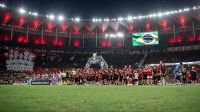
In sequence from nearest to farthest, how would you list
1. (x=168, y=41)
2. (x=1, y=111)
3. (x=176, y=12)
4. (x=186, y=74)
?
(x=1, y=111), (x=186, y=74), (x=176, y=12), (x=168, y=41)

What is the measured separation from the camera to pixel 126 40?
67.8 metres

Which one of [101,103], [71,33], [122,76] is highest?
[71,33]

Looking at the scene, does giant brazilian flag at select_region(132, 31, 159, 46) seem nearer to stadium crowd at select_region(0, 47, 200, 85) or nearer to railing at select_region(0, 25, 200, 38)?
stadium crowd at select_region(0, 47, 200, 85)

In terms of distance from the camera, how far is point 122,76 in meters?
25.9

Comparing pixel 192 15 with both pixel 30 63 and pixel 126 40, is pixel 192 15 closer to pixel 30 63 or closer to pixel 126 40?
pixel 126 40

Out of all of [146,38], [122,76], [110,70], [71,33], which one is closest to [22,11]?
[71,33]

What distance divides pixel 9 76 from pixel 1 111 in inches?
1714

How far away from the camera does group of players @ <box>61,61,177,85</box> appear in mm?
22188

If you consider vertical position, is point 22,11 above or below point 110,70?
above

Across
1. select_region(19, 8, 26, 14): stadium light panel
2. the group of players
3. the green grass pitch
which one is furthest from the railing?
the green grass pitch

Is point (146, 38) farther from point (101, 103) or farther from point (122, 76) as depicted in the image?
point (101, 103)

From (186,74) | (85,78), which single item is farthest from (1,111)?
(85,78)

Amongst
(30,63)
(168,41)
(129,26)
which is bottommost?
(30,63)

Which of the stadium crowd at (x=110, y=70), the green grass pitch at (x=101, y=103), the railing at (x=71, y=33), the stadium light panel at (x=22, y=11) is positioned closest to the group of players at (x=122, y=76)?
the stadium crowd at (x=110, y=70)
